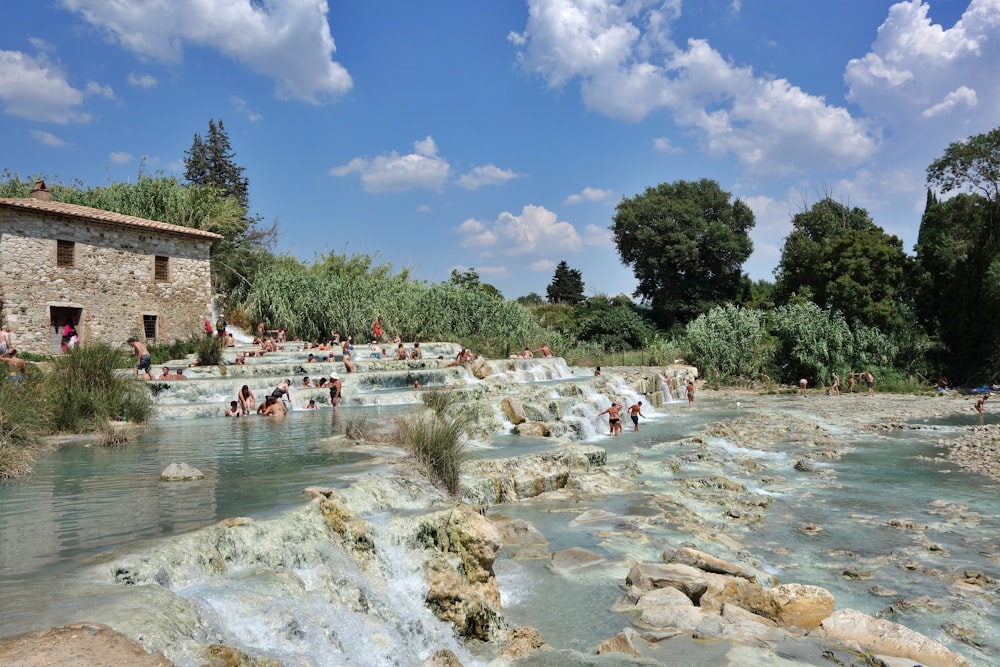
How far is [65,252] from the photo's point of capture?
2038 centimetres

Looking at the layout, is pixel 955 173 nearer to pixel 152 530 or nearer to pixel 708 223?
pixel 708 223

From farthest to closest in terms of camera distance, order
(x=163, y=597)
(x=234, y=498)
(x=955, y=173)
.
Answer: (x=955, y=173)
(x=234, y=498)
(x=163, y=597)

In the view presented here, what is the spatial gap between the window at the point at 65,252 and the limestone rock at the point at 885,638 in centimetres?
2214

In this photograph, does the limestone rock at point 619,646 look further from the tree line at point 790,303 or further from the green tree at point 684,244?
the green tree at point 684,244

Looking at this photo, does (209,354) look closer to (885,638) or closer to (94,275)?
(94,275)

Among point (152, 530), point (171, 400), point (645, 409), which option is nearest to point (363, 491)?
point (152, 530)

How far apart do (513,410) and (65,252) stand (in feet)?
49.8

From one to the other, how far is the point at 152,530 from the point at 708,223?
38599 mm

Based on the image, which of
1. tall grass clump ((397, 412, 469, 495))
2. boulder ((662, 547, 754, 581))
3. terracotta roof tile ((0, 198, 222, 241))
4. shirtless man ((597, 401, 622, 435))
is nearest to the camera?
boulder ((662, 547, 754, 581))

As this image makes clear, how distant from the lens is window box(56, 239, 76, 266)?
2014cm

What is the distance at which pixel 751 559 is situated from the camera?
24.7 feet

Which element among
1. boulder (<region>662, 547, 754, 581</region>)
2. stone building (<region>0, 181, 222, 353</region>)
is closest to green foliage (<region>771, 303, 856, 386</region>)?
boulder (<region>662, 547, 754, 581</region>)

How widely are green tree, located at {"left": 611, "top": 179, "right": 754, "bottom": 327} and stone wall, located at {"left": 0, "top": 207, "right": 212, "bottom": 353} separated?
25.5 metres

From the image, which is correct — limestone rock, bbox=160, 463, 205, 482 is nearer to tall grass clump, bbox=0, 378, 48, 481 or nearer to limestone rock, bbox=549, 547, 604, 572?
tall grass clump, bbox=0, 378, 48, 481
